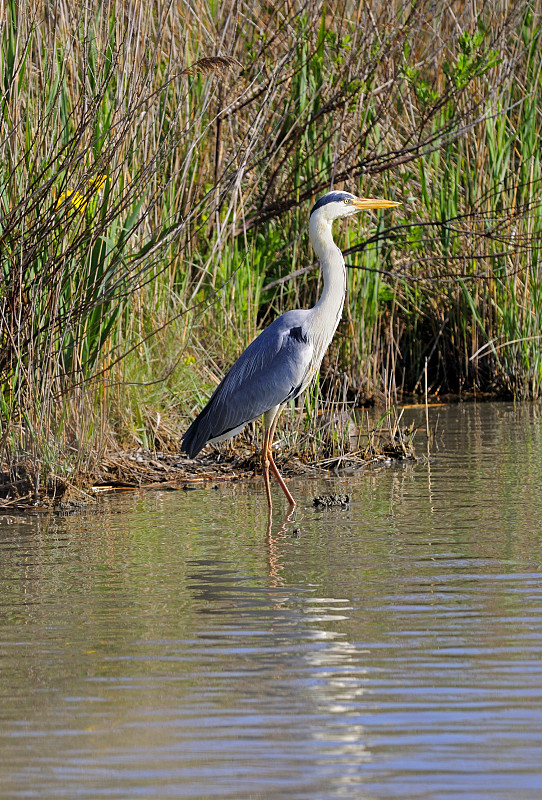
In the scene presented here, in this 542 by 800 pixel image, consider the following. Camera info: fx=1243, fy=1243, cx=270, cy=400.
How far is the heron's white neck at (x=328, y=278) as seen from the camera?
286 inches

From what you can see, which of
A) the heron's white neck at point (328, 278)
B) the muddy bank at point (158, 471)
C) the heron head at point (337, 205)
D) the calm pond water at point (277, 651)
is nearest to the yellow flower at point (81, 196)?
the muddy bank at point (158, 471)

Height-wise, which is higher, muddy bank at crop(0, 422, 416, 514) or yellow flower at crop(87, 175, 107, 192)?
yellow flower at crop(87, 175, 107, 192)

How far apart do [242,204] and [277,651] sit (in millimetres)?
5152

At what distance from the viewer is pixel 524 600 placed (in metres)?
4.00

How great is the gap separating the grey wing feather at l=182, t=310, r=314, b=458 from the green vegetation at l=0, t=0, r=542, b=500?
0.47 m

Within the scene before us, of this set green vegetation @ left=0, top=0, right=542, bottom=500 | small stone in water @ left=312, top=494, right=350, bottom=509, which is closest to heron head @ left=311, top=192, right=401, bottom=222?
green vegetation @ left=0, top=0, right=542, bottom=500

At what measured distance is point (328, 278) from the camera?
7.39 m

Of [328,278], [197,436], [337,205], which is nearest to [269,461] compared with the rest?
[197,436]

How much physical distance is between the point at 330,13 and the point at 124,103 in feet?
13.9

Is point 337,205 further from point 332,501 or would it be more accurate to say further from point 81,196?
point 332,501

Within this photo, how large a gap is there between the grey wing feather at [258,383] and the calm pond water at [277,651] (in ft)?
2.51

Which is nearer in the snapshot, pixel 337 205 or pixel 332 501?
pixel 332 501

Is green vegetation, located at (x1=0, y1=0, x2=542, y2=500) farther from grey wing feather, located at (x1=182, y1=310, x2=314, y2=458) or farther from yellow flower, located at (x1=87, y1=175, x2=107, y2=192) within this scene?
grey wing feather, located at (x1=182, y1=310, x2=314, y2=458)

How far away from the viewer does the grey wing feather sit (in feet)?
22.8
